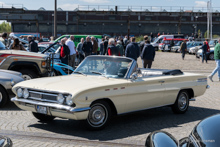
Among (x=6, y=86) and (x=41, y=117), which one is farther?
(x=6, y=86)

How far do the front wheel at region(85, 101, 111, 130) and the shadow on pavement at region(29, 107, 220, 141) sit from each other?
0.13 meters

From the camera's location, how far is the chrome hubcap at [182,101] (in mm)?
9289

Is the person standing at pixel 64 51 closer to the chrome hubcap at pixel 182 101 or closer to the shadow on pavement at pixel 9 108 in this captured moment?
the shadow on pavement at pixel 9 108

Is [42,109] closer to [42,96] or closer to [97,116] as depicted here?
[42,96]

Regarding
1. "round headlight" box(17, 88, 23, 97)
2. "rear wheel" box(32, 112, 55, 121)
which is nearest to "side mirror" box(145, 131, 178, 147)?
"round headlight" box(17, 88, 23, 97)

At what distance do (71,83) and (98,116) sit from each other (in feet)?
2.69

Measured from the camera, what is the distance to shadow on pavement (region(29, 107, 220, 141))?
727 cm

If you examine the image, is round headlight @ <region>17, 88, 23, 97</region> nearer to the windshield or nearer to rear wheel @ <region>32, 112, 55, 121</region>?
rear wheel @ <region>32, 112, 55, 121</region>

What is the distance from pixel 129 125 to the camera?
8.09 meters

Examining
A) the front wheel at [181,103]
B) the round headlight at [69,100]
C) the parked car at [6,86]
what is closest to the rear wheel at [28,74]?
the parked car at [6,86]

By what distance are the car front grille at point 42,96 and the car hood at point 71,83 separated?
94 millimetres

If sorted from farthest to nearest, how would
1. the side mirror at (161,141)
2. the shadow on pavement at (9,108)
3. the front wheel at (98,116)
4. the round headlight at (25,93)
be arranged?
the shadow on pavement at (9,108) → the round headlight at (25,93) → the front wheel at (98,116) → the side mirror at (161,141)

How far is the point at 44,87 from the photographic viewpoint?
7371 millimetres

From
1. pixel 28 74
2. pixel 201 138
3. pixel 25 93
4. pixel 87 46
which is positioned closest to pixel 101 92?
pixel 25 93
